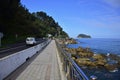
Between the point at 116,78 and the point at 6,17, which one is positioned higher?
the point at 6,17

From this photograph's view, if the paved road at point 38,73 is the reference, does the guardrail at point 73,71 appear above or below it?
above

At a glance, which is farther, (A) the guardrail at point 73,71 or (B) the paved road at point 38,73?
(B) the paved road at point 38,73

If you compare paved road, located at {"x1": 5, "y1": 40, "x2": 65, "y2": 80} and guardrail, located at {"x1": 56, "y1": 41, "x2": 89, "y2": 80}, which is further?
paved road, located at {"x1": 5, "y1": 40, "x2": 65, "y2": 80}

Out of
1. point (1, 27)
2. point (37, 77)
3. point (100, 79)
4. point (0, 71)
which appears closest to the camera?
point (0, 71)

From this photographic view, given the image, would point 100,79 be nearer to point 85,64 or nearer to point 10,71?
point 85,64

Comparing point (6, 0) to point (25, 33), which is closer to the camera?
point (6, 0)

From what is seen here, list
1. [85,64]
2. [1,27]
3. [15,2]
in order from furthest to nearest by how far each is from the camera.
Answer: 1. [15,2]
2. [1,27]
3. [85,64]

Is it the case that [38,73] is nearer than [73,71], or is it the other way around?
[73,71]

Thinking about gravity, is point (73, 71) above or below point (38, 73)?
above

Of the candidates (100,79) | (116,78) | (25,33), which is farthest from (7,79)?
(25,33)

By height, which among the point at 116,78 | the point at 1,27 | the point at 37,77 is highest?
the point at 1,27

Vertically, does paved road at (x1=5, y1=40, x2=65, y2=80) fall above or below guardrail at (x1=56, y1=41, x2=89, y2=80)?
below

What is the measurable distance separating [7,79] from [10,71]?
5.65ft

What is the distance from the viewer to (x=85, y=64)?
3484cm
